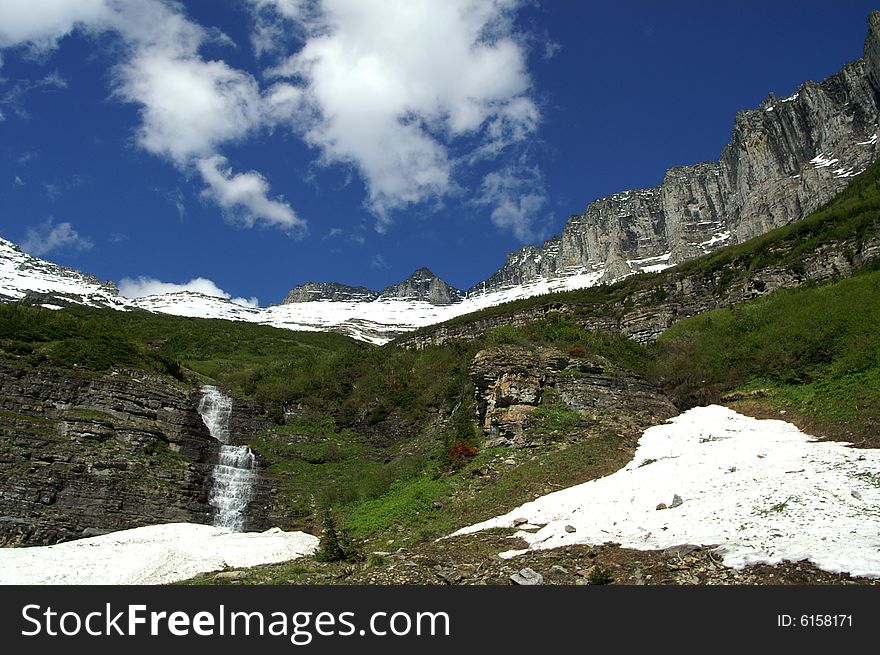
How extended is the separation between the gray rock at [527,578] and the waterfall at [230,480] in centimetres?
1834

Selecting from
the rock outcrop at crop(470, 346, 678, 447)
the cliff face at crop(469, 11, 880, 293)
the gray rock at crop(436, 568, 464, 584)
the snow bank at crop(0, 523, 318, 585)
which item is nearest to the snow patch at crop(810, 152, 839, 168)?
the cliff face at crop(469, 11, 880, 293)

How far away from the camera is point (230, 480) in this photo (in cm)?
2897

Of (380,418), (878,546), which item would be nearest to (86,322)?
(380,418)

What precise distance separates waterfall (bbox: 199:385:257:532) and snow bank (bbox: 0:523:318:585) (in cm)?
371

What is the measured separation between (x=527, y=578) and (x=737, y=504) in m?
6.05

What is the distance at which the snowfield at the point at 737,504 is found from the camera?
1089 centimetres

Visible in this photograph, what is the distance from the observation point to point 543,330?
129 ft

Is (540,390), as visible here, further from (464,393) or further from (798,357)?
(798,357)

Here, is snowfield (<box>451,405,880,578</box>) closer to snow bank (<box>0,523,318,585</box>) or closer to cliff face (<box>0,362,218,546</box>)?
snow bank (<box>0,523,318,585</box>)

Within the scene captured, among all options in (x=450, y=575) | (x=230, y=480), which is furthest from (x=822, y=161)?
(x=450, y=575)

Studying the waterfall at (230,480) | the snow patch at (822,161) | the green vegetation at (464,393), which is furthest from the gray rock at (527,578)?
the snow patch at (822,161)

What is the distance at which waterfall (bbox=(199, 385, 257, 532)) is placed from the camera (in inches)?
1053

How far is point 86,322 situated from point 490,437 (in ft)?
99.2

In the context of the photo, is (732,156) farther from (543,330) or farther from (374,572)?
(374,572)
